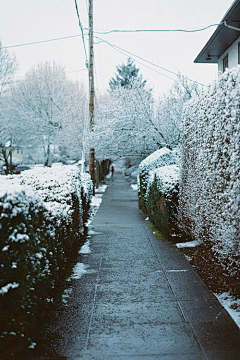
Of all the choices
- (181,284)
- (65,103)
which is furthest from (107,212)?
(65,103)

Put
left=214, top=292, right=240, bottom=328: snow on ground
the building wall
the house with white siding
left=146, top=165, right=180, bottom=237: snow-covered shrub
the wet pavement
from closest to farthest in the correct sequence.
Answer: the wet pavement < left=214, top=292, right=240, bottom=328: snow on ground < left=146, top=165, right=180, bottom=237: snow-covered shrub < the house with white siding < the building wall

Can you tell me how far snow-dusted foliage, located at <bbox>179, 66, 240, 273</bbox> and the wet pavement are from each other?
25.9 inches

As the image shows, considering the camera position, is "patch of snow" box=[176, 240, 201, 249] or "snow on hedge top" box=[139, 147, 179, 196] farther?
"snow on hedge top" box=[139, 147, 179, 196]

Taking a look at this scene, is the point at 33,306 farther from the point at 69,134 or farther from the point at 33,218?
the point at 69,134

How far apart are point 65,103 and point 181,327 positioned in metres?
34.7

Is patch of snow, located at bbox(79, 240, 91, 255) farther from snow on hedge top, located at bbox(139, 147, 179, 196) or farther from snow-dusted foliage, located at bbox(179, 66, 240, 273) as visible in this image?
snow on hedge top, located at bbox(139, 147, 179, 196)

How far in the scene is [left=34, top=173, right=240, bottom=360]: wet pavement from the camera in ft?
11.8

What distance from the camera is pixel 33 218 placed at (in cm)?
363

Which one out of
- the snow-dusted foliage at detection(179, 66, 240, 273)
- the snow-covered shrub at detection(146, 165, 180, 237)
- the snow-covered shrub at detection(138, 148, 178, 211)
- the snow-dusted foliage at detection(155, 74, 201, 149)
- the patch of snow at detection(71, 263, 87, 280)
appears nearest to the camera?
the snow-dusted foliage at detection(179, 66, 240, 273)

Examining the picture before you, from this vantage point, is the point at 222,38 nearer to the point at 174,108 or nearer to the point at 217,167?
the point at 174,108

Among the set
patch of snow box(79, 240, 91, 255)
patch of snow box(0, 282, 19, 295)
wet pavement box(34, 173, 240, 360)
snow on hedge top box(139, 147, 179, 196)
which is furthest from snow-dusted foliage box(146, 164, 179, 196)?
patch of snow box(0, 282, 19, 295)

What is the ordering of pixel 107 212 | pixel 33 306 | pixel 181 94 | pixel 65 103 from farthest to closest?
pixel 65 103, pixel 181 94, pixel 107 212, pixel 33 306

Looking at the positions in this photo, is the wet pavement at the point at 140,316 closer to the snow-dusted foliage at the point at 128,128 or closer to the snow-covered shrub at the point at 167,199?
the snow-covered shrub at the point at 167,199

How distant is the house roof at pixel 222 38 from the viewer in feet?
45.5
